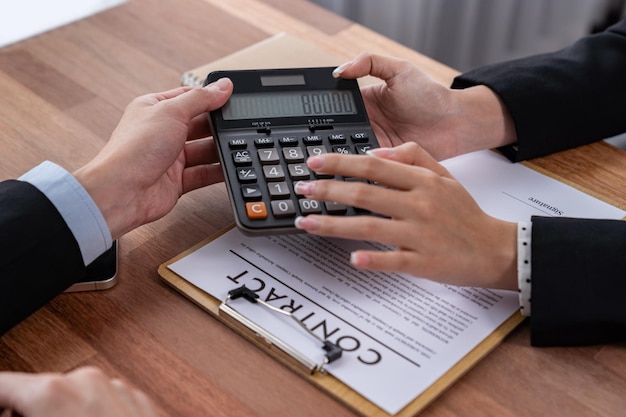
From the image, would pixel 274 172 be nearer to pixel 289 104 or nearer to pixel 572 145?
pixel 289 104

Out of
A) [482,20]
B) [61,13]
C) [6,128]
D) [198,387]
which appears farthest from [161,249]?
[482,20]

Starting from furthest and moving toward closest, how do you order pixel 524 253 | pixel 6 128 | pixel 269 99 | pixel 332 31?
pixel 332 31 → pixel 6 128 → pixel 269 99 → pixel 524 253

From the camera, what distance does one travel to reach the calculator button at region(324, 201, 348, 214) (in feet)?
2.53

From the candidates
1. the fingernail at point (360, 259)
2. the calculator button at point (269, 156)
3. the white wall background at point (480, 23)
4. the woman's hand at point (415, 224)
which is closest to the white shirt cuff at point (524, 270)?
the woman's hand at point (415, 224)

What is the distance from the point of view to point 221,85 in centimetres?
87

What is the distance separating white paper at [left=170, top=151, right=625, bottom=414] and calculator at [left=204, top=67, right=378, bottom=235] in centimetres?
6

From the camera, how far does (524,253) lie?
0.77 metres

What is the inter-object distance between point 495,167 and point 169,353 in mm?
474

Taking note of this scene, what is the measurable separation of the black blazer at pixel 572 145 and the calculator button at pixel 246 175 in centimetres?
28

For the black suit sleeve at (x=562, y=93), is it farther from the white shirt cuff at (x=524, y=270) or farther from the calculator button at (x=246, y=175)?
the calculator button at (x=246, y=175)

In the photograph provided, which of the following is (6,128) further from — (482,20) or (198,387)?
(482,20)

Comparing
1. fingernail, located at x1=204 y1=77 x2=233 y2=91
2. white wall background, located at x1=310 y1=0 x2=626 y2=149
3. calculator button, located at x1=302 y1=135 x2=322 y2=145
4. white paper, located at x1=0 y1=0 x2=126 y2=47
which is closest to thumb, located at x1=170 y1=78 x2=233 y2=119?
fingernail, located at x1=204 y1=77 x2=233 y2=91

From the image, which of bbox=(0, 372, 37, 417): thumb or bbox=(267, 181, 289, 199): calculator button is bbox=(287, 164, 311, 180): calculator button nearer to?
bbox=(267, 181, 289, 199): calculator button

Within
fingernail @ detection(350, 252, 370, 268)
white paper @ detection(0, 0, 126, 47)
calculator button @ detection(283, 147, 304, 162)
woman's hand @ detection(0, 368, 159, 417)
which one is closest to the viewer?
woman's hand @ detection(0, 368, 159, 417)
